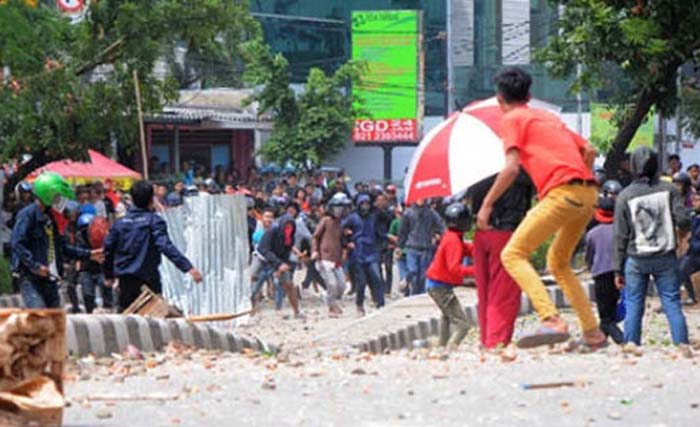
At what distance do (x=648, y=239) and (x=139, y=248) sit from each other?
366cm

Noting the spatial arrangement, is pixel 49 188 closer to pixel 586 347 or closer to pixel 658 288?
pixel 586 347

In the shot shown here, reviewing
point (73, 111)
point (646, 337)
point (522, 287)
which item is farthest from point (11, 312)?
point (73, 111)

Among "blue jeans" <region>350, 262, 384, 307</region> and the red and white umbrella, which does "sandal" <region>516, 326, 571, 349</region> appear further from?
"blue jeans" <region>350, 262, 384, 307</region>

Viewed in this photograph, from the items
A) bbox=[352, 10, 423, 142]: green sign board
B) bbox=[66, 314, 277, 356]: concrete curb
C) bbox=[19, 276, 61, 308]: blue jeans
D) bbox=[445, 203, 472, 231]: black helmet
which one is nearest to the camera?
bbox=[66, 314, 277, 356]: concrete curb

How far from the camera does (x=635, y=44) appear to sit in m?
21.0

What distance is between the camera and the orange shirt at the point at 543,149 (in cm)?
1034

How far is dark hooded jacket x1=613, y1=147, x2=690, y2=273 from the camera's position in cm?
1238

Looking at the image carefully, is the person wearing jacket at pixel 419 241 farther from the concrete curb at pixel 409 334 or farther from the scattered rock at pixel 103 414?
the scattered rock at pixel 103 414

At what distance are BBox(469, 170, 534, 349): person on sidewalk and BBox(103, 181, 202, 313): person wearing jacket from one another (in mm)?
2358

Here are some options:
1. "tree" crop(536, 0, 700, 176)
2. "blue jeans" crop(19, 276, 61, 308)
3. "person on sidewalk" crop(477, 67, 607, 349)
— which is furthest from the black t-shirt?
"tree" crop(536, 0, 700, 176)

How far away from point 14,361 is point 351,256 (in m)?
17.2

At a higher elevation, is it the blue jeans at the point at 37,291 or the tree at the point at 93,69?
the tree at the point at 93,69

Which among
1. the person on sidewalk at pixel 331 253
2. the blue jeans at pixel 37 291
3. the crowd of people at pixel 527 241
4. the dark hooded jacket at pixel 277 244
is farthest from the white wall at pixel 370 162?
the blue jeans at pixel 37 291

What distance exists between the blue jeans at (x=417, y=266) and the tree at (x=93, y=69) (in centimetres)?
431
